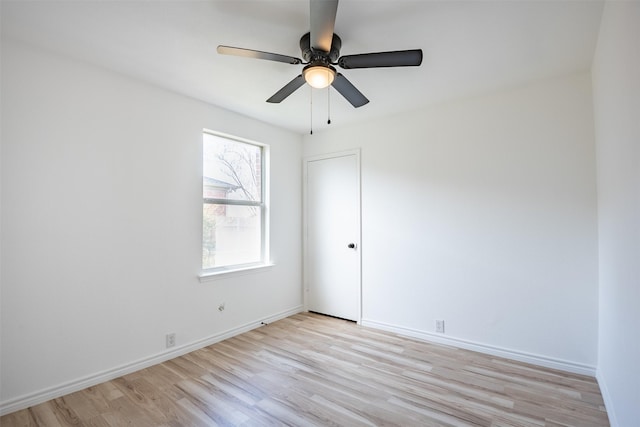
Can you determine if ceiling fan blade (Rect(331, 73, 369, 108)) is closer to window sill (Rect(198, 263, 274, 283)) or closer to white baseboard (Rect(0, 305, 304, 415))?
window sill (Rect(198, 263, 274, 283))

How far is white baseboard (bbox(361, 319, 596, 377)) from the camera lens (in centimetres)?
258

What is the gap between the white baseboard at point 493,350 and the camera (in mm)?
2582

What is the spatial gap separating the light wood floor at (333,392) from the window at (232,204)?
99 centimetres

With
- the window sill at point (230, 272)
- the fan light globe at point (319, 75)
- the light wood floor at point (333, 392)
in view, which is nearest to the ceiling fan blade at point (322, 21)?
the fan light globe at point (319, 75)

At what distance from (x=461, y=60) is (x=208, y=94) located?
2.23 metres

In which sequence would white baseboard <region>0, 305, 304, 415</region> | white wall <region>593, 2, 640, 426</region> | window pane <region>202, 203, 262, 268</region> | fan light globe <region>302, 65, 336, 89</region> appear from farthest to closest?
window pane <region>202, 203, 262, 268</region> → white baseboard <region>0, 305, 304, 415</region> → fan light globe <region>302, 65, 336, 89</region> → white wall <region>593, 2, 640, 426</region>

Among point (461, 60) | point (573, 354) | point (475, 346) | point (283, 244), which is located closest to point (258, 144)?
point (283, 244)

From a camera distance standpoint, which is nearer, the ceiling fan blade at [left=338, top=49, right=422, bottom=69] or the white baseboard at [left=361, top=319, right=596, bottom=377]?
the ceiling fan blade at [left=338, top=49, right=422, bottom=69]

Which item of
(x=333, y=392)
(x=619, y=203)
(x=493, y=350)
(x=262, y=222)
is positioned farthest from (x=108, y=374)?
(x=619, y=203)

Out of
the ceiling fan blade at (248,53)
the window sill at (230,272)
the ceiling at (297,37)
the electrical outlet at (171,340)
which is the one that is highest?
the ceiling at (297,37)

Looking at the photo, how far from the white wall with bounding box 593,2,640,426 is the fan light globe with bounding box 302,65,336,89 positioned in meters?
1.39

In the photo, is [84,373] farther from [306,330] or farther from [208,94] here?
[208,94]

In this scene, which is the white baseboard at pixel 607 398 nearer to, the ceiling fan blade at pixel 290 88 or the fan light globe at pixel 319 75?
the fan light globe at pixel 319 75

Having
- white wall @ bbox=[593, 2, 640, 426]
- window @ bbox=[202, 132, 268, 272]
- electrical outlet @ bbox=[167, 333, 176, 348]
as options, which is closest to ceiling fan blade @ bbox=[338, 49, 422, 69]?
white wall @ bbox=[593, 2, 640, 426]
